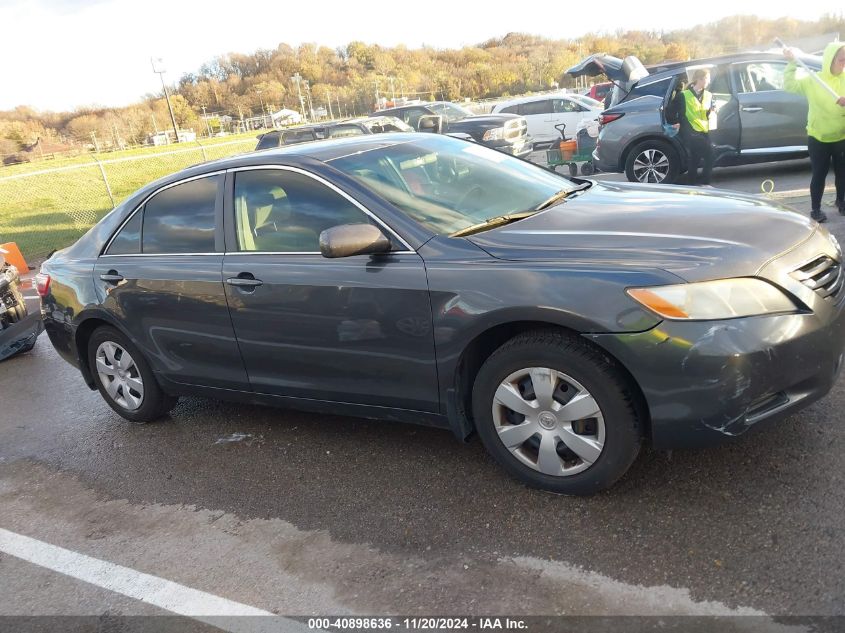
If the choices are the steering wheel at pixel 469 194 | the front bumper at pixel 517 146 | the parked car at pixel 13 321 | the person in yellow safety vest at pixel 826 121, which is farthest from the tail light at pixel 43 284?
the front bumper at pixel 517 146

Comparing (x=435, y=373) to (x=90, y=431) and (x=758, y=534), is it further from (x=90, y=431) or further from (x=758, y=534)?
(x=90, y=431)

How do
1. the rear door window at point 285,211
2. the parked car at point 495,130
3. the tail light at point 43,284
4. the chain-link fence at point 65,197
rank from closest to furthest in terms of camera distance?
1. the rear door window at point 285,211
2. the tail light at point 43,284
3. the parked car at point 495,130
4. the chain-link fence at point 65,197

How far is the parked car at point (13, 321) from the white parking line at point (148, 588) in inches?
147

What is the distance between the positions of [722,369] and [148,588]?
99.2 inches

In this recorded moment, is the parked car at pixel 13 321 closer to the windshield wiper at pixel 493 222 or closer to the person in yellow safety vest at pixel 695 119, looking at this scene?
the windshield wiper at pixel 493 222

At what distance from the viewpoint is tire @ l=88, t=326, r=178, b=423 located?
4.62 metres

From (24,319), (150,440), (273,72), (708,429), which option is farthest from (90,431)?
(273,72)

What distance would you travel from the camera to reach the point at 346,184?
11.8 ft

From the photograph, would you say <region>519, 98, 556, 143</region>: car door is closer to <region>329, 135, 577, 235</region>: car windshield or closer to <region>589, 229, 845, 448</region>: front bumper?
<region>329, 135, 577, 235</region>: car windshield

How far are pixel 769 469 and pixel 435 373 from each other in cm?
154

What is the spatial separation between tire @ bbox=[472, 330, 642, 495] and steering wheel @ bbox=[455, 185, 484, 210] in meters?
0.90

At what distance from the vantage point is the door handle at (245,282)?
378 cm

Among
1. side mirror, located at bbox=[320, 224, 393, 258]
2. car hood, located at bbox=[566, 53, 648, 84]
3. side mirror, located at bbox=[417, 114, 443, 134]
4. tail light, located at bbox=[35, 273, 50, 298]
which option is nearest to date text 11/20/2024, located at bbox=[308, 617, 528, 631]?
side mirror, located at bbox=[320, 224, 393, 258]

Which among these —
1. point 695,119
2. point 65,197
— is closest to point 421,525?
point 695,119
